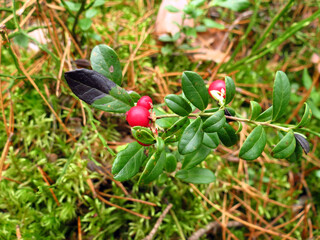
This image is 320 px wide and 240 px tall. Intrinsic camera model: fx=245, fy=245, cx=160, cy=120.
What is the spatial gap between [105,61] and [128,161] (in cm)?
48

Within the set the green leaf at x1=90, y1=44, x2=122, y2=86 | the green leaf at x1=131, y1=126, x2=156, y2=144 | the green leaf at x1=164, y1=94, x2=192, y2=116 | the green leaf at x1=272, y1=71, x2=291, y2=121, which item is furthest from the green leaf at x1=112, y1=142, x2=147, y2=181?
the green leaf at x1=272, y1=71, x2=291, y2=121

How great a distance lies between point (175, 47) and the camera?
7.54 ft

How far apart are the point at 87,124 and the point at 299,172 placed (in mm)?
1889

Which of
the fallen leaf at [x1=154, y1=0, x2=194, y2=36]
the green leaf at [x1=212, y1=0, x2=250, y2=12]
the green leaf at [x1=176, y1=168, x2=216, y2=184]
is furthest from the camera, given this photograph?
the fallen leaf at [x1=154, y1=0, x2=194, y2=36]

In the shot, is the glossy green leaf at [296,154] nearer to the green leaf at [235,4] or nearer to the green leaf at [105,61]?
the green leaf at [105,61]

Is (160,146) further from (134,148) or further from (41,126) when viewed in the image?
(41,126)

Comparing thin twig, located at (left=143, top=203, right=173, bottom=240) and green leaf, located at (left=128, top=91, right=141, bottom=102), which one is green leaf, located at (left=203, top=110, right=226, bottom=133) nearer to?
green leaf, located at (left=128, top=91, right=141, bottom=102)

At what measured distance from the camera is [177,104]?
1.07 meters

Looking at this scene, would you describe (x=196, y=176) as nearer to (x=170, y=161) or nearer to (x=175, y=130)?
(x=170, y=161)

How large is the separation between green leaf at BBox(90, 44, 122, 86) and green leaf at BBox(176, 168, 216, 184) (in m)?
0.67

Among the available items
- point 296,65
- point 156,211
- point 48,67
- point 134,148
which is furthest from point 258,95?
point 48,67

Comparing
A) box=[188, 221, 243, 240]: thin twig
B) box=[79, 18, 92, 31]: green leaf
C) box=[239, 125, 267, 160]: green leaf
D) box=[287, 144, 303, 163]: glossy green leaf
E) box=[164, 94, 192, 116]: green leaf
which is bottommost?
box=[188, 221, 243, 240]: thin twig

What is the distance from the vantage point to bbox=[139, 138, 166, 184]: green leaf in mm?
977

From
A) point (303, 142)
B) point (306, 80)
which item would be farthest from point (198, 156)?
point (306, 80)
